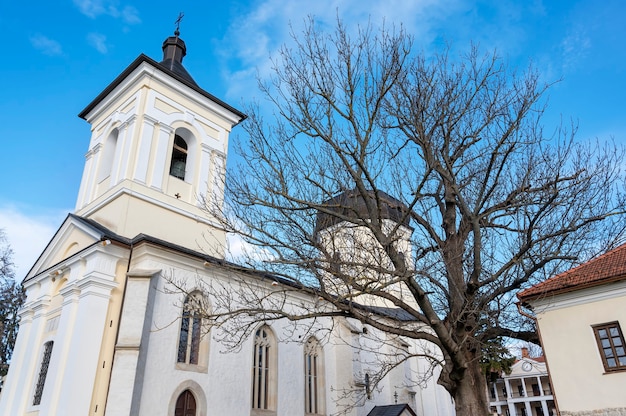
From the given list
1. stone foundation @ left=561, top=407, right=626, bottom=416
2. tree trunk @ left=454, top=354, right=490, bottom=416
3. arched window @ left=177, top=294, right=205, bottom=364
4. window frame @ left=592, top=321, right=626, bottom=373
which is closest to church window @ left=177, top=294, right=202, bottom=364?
arched window @ left=177, top=294, right=205, bottom=364

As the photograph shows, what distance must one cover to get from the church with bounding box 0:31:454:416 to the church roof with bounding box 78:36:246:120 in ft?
0.17

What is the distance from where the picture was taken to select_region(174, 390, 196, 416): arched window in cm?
1233

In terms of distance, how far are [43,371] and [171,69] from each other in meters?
11.5

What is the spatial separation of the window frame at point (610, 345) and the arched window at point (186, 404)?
33.2 ft

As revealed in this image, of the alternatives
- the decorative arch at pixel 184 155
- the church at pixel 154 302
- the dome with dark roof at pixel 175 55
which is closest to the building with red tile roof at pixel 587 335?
the church at pixel 154 302

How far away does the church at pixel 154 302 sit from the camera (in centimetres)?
1181

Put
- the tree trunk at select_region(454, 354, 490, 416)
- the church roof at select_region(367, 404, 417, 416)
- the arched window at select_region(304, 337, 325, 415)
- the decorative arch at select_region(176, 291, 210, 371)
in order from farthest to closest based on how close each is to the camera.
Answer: the church roof at select_region(367, 404, 417, 416)
the arched window at select_region(304, 337, 325, 415)
the decorative arch at select_region(176, 291, 210, 371)
the tree trunk at select_region(454, 354, 490, 416)

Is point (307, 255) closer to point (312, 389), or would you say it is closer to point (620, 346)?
point (620, 346)

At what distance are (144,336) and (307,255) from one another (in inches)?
231

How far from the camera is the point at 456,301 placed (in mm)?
8578

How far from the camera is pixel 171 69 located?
18812 mm

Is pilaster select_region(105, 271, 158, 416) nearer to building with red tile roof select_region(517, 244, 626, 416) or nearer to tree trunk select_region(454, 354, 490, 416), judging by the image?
tree trunk select_region(454, 354, 490, 416)

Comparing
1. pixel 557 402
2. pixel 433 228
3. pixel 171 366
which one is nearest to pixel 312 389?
pixel 171 366

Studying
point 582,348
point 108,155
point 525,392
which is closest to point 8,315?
point 108,155
